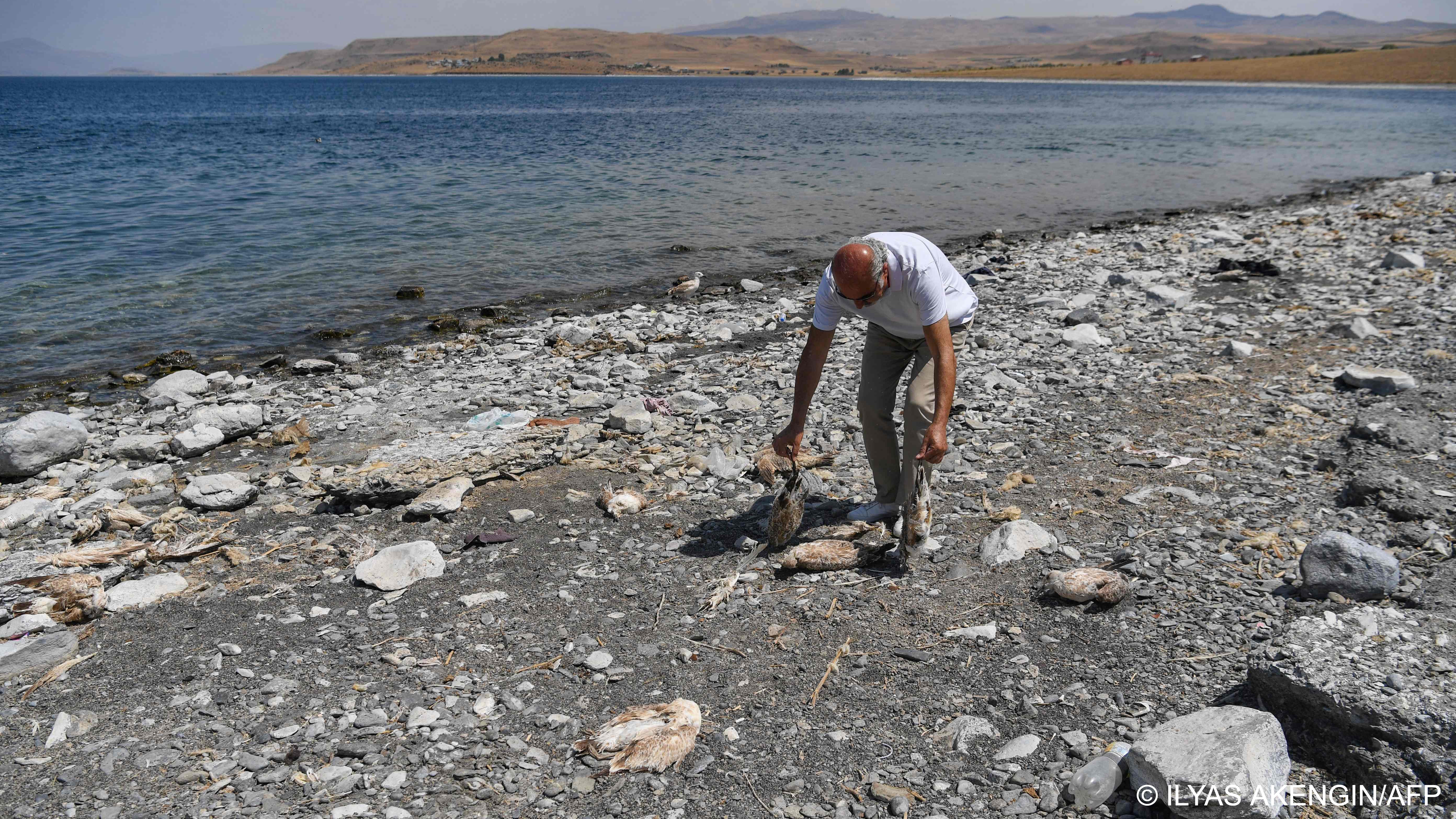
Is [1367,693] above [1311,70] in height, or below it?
below

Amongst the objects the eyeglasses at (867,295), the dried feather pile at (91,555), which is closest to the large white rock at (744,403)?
the eyeglasses at (867,295)

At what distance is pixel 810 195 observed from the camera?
21.8 meters

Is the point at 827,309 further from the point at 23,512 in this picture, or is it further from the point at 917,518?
the point at 23,512

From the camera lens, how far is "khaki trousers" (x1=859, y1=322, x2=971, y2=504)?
471cm

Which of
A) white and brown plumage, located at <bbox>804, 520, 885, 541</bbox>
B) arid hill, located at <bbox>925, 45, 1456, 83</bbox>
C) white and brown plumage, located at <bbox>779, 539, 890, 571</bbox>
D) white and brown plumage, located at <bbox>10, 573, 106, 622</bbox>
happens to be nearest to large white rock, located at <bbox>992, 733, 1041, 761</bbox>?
white and brown plumage, located at <bbox>779, 539, 890, 571</bbox>

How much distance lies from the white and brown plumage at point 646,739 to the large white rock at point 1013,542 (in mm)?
2049

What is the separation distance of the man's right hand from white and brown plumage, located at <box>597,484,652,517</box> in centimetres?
125

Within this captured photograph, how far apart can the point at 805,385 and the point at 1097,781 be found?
2.43 metres

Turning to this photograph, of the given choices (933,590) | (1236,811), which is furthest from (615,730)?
(1236,811)

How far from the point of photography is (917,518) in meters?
4.62

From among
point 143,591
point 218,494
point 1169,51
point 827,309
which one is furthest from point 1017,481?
point 1169,51

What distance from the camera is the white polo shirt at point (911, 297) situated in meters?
4.20

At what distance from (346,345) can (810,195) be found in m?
14.2

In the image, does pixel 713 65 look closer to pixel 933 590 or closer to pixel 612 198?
pixel 612 198
